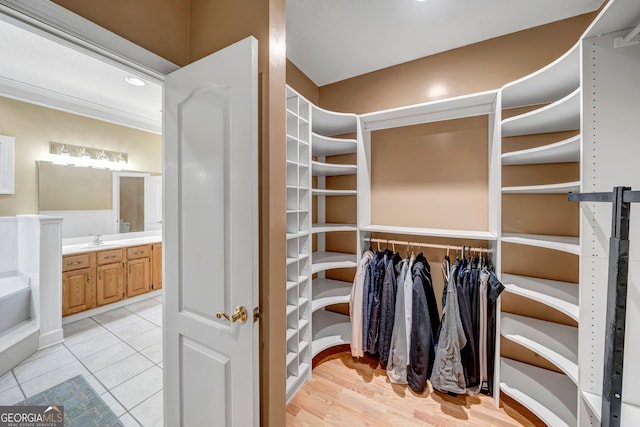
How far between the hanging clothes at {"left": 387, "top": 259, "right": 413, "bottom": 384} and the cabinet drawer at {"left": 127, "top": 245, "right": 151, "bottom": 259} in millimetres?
3798

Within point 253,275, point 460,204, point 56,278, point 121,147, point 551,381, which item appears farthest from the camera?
point 121,147

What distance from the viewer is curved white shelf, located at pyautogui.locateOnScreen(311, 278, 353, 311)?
210 centimetres

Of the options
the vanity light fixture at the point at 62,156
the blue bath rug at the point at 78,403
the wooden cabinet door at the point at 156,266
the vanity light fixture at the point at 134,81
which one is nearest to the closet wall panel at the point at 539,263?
the blue bath rug at the point at 78,403

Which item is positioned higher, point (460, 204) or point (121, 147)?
point (121, 147)

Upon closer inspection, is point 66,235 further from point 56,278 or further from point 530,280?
point 530,280

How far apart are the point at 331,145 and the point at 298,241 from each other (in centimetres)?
102

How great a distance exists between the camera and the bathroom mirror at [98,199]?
118 inches

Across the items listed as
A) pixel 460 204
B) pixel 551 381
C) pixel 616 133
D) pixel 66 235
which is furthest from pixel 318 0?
pixel 66 235

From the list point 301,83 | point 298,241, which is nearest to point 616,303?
point 298,241

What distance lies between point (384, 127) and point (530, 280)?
1.70m

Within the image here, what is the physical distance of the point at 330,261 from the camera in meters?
2.28

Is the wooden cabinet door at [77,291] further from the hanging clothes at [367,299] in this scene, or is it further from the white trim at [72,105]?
the hanging clothes at [367,299]

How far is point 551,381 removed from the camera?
1.68 meters

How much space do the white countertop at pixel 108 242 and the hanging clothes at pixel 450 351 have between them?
4.15 metres
